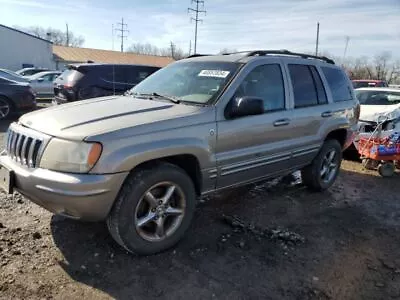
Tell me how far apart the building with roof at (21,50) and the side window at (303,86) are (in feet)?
121

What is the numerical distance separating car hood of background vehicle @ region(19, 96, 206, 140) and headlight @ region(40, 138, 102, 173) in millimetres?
76

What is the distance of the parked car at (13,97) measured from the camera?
10.7m

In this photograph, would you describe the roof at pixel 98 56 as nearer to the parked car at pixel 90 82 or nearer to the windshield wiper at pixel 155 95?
the parked car at pixel 90 82

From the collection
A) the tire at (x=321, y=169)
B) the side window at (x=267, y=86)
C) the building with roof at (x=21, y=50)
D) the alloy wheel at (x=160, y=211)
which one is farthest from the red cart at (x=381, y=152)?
the building with roof at (x=21, y=50)

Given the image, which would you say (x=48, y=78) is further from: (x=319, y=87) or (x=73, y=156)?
(x=73, y=156)

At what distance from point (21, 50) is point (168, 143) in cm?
3993

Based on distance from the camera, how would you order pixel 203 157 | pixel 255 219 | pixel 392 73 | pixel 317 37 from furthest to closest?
pixel 317 37 < pixel 392 73 < pixel 255 219 < pixel 203 157

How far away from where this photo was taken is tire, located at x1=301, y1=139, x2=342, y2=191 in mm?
5633

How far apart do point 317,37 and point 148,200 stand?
158ft

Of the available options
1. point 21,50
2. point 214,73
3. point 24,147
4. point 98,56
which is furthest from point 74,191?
point 98,56

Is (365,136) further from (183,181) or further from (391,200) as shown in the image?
(183,181)

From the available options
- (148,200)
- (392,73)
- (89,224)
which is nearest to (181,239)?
(148,200)

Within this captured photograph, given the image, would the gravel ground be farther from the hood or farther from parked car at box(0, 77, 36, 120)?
parked car at box(0, 77, 36, 120)

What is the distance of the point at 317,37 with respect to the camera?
47.5 meters
